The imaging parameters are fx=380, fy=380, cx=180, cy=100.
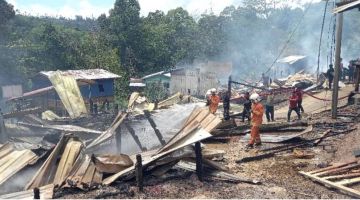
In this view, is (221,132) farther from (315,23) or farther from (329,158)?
(315,23)

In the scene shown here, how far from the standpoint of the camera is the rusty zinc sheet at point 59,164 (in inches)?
332

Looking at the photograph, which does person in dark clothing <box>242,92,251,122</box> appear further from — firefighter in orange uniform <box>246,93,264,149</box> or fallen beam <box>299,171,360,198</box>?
fallen beam <box>299,171,360,198</box>

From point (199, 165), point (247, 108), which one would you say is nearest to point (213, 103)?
point (247, 108)

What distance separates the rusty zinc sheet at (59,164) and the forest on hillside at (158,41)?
2123cm

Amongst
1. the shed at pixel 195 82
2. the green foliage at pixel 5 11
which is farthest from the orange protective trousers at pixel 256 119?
the green foliage at pixel 5 11

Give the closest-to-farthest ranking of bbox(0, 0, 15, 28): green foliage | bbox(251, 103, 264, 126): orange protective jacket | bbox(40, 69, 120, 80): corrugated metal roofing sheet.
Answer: bbox(251, 103, 264, 126): orange protective jacket, bbox(40, 69, 120, 80): corrugated metal roofing sheet, bbox(0, 0, 15, 28): green foliage

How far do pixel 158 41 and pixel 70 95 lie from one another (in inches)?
807

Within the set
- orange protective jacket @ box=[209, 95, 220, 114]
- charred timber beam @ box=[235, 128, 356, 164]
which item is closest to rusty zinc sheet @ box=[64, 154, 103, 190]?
charred timber beam @ box=[235, 128, 356, 164]

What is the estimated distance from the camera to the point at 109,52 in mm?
34031

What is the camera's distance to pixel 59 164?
885 cm

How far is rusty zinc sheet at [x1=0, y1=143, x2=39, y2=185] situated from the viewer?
8910 mm

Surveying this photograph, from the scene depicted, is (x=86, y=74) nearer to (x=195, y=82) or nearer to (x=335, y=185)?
(x=195, y=82)

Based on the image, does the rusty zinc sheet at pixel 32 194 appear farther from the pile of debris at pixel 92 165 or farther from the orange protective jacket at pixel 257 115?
the orange protective jacket at pixel 257 115

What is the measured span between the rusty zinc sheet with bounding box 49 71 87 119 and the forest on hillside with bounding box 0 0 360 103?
1010 centimetres
